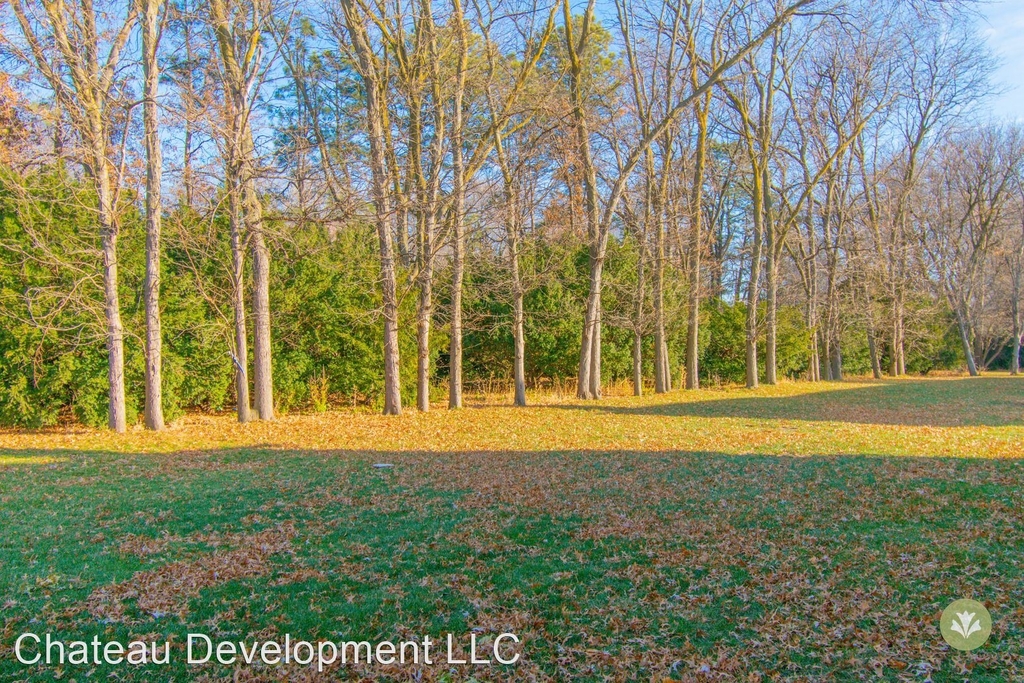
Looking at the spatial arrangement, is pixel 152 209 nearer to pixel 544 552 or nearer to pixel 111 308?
pixel 111 308

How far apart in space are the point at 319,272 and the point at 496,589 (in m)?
12.2

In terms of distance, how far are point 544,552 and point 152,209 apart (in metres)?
9.94

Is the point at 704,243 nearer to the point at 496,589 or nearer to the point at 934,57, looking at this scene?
the point at 934,57

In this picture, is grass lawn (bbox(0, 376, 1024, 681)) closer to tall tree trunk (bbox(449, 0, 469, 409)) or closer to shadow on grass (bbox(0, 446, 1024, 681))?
shadow on grass (bbox(0, 446, 1024, 681))

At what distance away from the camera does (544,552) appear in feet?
16.4

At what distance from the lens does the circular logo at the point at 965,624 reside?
3439 mm

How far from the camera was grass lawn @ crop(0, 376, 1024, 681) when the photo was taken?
3.43 metres

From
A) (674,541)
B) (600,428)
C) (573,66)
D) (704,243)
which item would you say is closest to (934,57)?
(704,243)

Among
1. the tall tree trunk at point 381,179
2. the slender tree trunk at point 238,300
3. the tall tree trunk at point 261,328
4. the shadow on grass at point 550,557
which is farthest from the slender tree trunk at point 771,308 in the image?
the slender tree trunk at point 238,300

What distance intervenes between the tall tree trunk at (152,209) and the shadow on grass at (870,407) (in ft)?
28.2

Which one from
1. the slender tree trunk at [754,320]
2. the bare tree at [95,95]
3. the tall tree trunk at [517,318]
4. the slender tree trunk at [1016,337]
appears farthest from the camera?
the slender tree trunk at [1016,337]

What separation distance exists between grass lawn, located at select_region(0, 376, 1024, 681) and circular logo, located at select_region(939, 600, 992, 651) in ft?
0.22

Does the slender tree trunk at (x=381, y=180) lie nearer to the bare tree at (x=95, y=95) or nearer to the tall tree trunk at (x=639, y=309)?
the bare tree at (x=95, y=95)

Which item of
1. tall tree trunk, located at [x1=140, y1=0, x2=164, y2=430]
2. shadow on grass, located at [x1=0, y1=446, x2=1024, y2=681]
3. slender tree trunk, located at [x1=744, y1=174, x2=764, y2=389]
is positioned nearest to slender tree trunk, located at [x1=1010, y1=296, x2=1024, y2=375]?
slender tree trunk, located at [x1=744, y1=174, x2=764, y2=389]
